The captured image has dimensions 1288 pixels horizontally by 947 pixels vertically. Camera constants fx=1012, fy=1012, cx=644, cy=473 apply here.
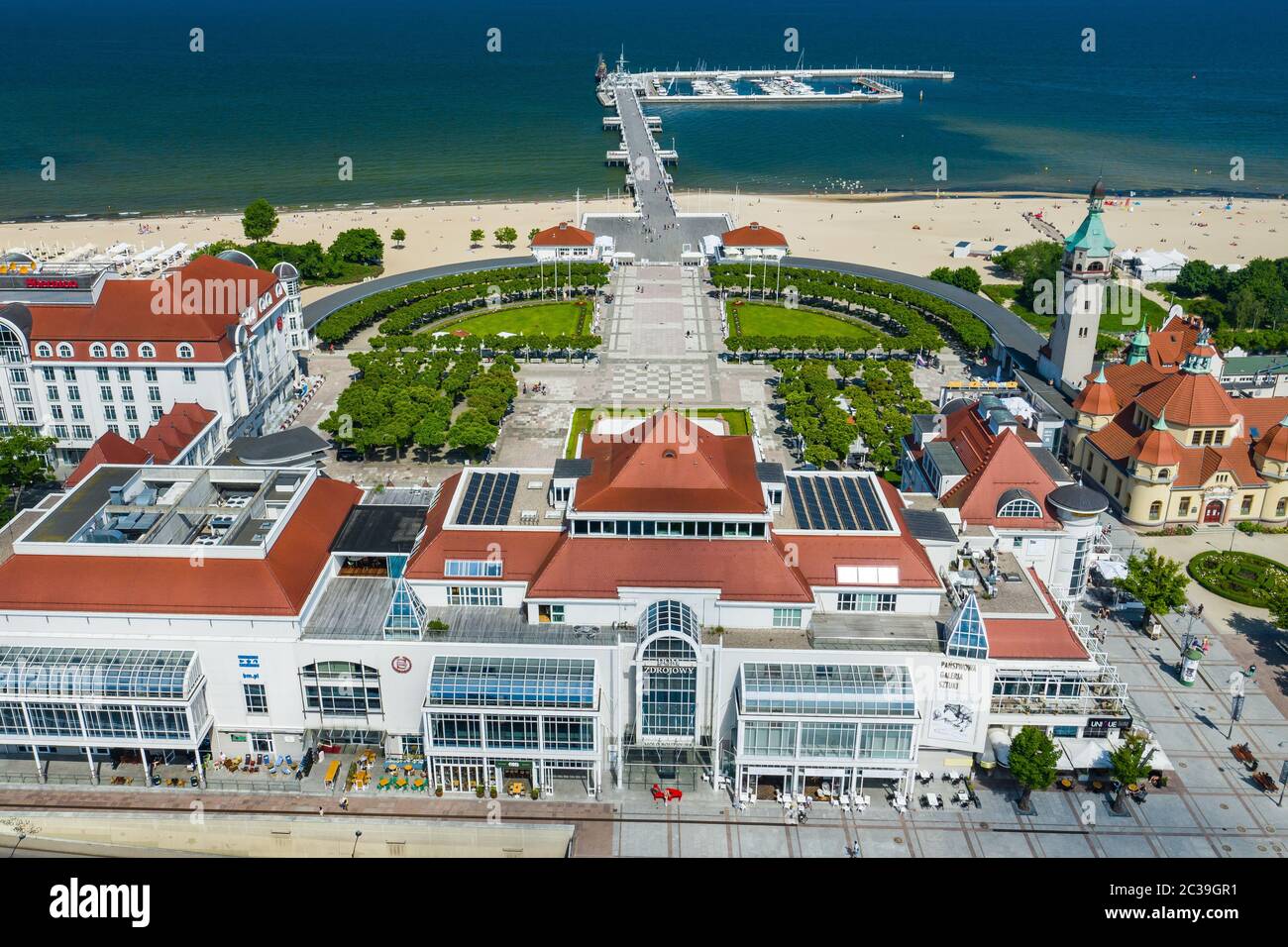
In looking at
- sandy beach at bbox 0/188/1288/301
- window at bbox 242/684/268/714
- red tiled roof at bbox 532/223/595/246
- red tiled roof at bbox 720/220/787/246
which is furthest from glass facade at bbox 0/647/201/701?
red tiled roof at bbox 720/220/787/246

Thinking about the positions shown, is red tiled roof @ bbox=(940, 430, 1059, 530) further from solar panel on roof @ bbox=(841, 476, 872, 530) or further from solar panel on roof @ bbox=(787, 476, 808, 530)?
solar panel on roof @ bbox=(787, 476, 808, 530)

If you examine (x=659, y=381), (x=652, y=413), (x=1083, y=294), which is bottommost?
(x=652, y=413)

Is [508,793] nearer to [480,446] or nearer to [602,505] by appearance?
[602,505]

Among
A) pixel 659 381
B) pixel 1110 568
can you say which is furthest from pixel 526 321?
pixel 1110 568

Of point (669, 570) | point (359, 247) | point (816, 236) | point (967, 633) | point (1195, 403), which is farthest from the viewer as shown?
point (816, 236)

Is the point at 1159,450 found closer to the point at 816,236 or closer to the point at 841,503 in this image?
the point at 841,503

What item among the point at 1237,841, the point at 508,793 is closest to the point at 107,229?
the point at 508,793
